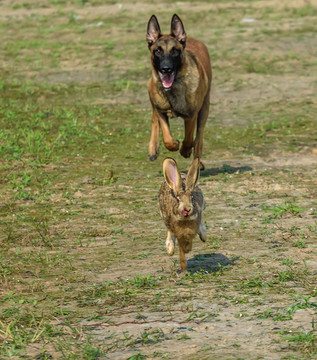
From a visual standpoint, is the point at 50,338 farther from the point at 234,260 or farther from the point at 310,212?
the point at 310,212

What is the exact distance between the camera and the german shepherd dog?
9.17 meters

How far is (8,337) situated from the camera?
5086mm

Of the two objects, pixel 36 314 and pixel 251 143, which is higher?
pixel 36 314

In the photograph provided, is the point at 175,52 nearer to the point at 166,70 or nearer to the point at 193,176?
the point at 166,70

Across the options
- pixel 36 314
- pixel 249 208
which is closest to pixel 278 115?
pixel 249 208

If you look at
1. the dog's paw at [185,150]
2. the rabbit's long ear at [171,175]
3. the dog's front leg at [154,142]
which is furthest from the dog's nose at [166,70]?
the rabbit's long ear at [171,175]

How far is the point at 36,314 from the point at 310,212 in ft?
12.0

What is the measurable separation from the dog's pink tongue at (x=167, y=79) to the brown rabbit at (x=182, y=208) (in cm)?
297

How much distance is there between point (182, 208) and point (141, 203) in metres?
3.04

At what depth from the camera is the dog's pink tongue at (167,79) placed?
9273mm

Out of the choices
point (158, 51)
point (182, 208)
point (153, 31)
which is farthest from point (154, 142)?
point (182, 208)

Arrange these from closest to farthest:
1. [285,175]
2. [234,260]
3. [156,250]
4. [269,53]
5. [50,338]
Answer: [50,338]
[234,260]
[156,250]
[285,175]
[269,53]

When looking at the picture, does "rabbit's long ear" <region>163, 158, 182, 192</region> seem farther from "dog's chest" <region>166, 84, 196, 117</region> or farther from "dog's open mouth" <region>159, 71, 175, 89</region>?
"dog's chest" <region>166, 84, 196, 117</region>

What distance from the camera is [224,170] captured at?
410 inches
